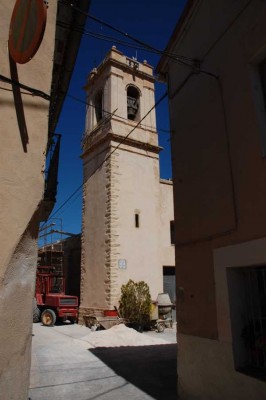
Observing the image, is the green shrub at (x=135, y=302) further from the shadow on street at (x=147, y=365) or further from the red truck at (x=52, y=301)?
the shadow on street at (x=147, y=365)

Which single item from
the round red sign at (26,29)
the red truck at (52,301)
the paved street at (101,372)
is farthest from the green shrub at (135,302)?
the round red sign at (26,29)

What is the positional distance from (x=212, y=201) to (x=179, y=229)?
1.03 metres

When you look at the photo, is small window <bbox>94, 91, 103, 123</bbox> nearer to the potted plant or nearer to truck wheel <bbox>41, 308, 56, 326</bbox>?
the potted plant

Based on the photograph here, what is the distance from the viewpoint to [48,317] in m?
15.6

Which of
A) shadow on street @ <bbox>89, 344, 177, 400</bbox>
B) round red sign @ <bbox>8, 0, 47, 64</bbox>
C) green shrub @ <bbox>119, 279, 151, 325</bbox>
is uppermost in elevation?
round red sign @ <bbox>8, 0, 47, 64</bbox>

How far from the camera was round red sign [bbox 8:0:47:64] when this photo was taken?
9.56 ft

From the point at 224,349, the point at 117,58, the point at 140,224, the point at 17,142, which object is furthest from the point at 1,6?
the point at 117,58

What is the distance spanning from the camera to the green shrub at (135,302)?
14.4m

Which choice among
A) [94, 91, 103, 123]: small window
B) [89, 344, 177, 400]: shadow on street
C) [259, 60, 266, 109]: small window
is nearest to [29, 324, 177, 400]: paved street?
[89, 344, 177, 400]: shadow on street

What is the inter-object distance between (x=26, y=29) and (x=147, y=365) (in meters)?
7.11

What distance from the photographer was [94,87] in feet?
66.1

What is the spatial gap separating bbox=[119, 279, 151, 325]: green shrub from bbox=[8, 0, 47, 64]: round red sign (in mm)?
12756

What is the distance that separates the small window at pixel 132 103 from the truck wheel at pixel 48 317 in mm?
11077

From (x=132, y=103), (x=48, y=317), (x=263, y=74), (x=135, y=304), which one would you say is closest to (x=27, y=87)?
(x=263, y=74)
